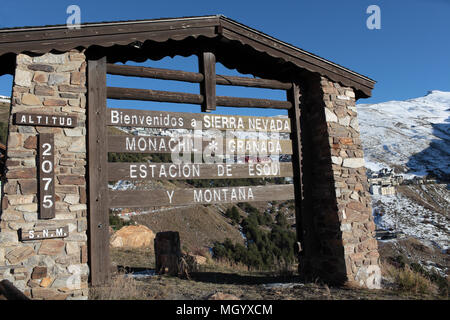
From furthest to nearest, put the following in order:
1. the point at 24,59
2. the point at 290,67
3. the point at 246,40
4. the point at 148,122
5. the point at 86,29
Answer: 1. the point at 290,67
2. the point at 246,40
3. the point at 148,122
4. the point at 86,29
5. the point at 24,59

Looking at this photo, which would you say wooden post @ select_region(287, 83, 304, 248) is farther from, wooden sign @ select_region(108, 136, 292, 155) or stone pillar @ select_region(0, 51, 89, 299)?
stone pillar @ select_region(0, 51, 89, 299)

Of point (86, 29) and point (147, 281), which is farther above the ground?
point (86, 29)

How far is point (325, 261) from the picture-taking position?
6.49 m

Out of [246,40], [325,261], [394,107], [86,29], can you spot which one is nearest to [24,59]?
[86,29]

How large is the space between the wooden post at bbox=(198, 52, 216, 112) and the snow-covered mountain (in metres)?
69.4

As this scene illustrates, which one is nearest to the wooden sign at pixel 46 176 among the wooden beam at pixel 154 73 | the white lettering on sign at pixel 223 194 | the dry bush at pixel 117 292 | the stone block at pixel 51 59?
the stone block at pixel 51 59

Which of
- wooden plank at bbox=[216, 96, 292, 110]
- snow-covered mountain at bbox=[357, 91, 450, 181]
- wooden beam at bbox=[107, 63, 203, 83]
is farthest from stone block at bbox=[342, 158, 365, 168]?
snow-covered mountain at bbox=[357, 91, 450, 181]

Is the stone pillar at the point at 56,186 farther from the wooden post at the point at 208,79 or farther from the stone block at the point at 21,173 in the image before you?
the wooden post at the point at 208,79

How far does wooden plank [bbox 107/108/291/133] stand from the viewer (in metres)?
5.52

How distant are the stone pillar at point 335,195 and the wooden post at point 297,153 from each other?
13cm

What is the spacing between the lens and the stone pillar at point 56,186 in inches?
173

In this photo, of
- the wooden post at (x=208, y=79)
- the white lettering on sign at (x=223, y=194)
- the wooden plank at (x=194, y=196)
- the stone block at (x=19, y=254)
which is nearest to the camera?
the stone block at (x=19, y=254)

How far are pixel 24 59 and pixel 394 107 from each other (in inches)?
5200
